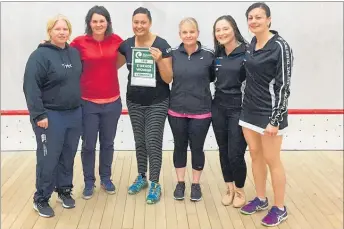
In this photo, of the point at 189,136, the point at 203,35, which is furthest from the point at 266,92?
the point at 203,35

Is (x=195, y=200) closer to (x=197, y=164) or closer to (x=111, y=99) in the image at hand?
(x=197, y=164)

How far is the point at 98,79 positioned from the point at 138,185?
96cm

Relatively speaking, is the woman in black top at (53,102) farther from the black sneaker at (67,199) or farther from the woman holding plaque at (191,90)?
the woman holding plaque at (191,90)

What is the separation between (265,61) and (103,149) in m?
1.48

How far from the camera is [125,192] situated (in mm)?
3625

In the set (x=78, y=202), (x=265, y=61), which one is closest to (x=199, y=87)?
(x=265, y=61)

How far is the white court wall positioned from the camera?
446 centimetres

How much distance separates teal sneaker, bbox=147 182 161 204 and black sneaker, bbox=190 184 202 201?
0.26 metres

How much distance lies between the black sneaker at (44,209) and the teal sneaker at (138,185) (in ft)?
2.17

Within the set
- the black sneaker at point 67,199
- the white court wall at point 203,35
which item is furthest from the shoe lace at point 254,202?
the white court wall at point 203,35

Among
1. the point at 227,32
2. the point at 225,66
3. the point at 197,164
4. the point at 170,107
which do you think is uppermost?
the point at 227,32

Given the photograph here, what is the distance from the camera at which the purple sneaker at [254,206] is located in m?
3.20

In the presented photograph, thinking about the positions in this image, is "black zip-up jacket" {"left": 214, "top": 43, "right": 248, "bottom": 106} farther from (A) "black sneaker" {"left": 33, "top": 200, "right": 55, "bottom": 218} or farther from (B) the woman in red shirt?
(A) "black sneaker" {"left": 33, "top": 200, "right": 55, "bottom": 218}

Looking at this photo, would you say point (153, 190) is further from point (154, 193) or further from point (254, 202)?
point (254, 202)
